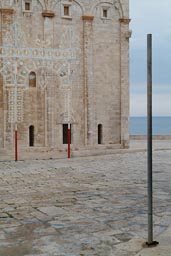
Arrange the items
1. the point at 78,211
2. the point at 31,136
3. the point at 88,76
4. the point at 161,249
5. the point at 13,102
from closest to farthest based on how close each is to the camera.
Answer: the point at 161,249 → the point at 78,211 → the point at 13,102 → the point at 31,136 → the point at 88,76

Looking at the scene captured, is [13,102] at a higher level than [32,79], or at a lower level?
lower

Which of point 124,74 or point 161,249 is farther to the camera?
point 124,74

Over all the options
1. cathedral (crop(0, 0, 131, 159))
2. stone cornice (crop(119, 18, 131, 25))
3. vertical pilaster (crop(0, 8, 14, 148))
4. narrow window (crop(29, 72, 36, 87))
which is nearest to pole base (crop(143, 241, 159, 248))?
cathedral (crop(0, 0, 131, 159))

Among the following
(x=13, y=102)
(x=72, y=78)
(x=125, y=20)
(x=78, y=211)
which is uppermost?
(x=125, y=20)

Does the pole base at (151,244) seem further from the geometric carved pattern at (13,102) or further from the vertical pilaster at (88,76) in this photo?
the vertical pilaster at (88,76)

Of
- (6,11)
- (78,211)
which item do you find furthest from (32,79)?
(78,211)

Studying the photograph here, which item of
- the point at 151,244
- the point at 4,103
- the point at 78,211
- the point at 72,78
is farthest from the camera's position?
the point at 72,78

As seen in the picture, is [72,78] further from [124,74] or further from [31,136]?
[31,136]

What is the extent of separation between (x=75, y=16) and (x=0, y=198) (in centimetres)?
1473

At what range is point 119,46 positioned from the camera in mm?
22109

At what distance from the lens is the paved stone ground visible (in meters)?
5.33

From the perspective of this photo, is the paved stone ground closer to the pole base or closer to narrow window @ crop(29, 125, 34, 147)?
the pole base

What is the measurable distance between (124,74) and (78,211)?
51.4 feet

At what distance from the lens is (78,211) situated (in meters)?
7.27
